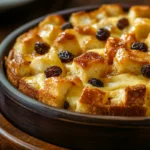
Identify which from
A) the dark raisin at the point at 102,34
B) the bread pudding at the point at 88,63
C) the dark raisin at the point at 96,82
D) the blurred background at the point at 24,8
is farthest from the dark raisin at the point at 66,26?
the blurred background at the point at 24,8

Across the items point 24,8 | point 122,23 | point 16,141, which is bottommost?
point 24,8

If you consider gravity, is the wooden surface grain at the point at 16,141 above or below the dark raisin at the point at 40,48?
below

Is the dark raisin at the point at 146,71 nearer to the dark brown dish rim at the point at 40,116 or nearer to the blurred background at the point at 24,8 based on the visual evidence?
the dark brown dish rim at the point at 40,116

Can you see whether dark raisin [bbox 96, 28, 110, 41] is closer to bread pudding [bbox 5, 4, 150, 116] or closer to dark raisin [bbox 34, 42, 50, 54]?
bread pudding [bbox 5, 4, 150, 116]

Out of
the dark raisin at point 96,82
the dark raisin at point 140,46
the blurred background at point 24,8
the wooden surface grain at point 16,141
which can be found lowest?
the blurred background at point 24,8

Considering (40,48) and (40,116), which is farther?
(40,48)

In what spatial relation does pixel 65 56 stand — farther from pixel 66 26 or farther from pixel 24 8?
pixel 24 8

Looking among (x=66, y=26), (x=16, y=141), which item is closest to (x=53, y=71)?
(x=16, y=141)
